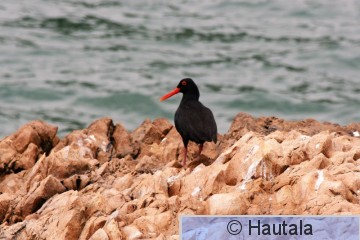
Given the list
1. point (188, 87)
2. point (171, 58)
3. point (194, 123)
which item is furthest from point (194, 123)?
point (171, 58)

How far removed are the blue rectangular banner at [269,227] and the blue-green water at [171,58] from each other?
13219 mm

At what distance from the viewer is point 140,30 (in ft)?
91.0

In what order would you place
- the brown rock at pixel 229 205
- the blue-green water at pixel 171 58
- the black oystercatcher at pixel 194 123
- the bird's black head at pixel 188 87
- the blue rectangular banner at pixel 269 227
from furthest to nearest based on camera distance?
the blue-green water at pixel 171 58 → the bird's black head at pixel 188 87 → the black oystercatcher at pixel 194 123 → the brown rock at pixel 229 205 → the blue rectangular banner at pixel 269 227

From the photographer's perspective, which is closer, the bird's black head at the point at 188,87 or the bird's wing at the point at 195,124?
the bird's wing at the point at 195,124

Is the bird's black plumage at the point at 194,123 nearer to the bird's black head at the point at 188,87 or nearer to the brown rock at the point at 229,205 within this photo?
the bird's black head at the point at 188,87

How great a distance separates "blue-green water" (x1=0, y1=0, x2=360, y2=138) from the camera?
22141 mm

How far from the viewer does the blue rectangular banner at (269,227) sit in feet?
21.8

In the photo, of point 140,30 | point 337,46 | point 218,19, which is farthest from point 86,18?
point 337,46

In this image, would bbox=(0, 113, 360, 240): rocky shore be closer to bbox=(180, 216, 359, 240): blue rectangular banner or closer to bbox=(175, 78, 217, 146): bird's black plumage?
bbox=(175, 78, 217, 146): bird's black plumage

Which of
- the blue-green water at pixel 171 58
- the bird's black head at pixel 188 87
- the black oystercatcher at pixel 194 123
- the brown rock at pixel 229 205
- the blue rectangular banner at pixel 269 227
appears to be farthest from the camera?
the blue-green water at pixel 171 58

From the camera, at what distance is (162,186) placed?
9156 mm

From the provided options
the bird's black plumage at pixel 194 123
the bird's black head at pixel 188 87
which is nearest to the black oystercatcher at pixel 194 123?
the bird's black plumage at pixel 194 123

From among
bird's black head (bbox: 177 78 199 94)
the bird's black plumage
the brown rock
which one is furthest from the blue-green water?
the brown rock

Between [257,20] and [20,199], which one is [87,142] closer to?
[20,199]
